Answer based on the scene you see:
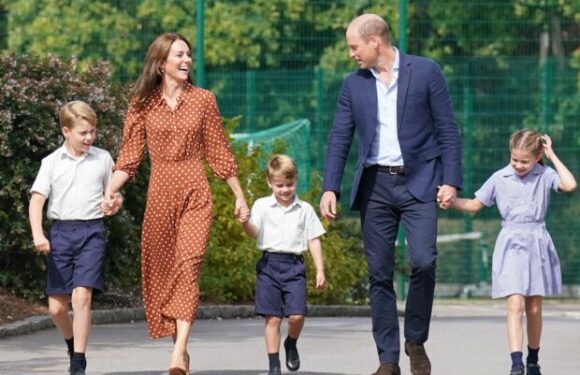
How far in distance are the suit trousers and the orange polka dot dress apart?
32.7 inches

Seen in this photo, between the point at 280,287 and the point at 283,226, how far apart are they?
353 millimetres

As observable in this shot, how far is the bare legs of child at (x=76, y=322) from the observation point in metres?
9.27

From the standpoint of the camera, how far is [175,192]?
9328mm

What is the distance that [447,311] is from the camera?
1873 cm

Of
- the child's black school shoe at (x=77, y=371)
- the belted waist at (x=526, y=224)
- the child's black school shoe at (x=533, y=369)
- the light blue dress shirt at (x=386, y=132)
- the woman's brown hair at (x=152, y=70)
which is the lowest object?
the child's black school shoe at (x=533, y=369)

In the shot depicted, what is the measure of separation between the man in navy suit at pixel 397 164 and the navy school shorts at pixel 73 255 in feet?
4.33

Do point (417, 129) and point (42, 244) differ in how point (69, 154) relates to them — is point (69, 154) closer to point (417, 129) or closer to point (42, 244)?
point (42, 244)

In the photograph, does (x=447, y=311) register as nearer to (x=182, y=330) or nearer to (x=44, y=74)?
(x=44, y=74)

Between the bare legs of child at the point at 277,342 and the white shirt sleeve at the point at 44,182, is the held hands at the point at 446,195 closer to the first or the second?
the bare legs of child at the point at 277,342

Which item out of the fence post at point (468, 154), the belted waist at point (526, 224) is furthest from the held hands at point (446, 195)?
the fence post at point (468, 154)

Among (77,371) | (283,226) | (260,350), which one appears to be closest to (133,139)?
(283,226)

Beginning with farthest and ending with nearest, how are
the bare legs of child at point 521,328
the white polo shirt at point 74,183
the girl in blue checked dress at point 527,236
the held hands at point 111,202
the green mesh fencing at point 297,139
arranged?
the green mesh fencing at point 297,139 → the girl in blue checked dress at point 527,236 → the bare legs of child at point 521,328 → the white polo shirt at point 74,183 → the held hands at point 111,202

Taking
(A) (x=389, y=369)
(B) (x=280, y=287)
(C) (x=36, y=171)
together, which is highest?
(C) (x=36, y=171)

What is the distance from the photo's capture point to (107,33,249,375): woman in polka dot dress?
930 centimetres
